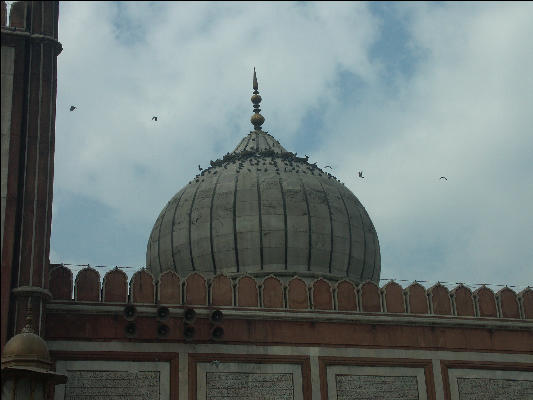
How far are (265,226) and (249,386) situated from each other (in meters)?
4.32

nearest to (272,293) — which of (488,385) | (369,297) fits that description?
(369,297)

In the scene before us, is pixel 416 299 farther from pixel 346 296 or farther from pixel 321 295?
pixel 321 295

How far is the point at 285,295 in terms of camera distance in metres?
15.1

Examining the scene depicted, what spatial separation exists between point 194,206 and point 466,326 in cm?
597

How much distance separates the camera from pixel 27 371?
469 inches

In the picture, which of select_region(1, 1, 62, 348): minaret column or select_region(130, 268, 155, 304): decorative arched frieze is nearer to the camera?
select_region(1, 1, 62, 348): minaret column

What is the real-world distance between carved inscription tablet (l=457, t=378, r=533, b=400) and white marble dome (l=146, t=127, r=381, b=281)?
3557 millimetres

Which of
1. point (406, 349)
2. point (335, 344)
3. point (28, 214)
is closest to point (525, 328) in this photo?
point (406, 349)

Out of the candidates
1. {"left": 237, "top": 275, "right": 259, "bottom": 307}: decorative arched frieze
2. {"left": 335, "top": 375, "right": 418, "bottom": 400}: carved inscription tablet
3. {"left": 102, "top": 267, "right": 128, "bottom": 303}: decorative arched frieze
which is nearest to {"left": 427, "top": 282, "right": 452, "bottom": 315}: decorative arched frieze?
{"left": 335, "top": 375, "right": 418, "bottom": 400}: carved inscription tablet

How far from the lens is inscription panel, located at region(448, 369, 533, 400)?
15227 mm

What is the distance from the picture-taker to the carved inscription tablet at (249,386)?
46.5 ft

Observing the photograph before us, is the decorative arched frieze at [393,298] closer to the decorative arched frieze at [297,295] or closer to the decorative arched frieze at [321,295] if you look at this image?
the decorative arched frieze at [321,295]

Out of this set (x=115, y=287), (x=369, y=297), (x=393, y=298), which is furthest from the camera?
(x=393, y=298)

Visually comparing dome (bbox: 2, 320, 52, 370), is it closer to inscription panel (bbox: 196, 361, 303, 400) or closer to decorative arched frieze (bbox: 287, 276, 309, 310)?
inscription panel (bbox: 196, 361, 303, 400)
